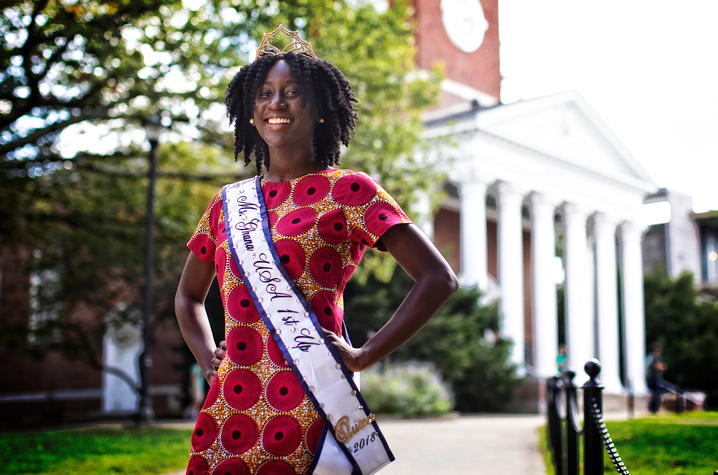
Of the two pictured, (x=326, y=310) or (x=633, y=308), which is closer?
(x=326, y=310)

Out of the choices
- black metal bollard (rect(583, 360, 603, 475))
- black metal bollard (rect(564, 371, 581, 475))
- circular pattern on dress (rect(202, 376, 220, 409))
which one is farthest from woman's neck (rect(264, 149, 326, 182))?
Answer: black metal bollard (rect(564, 371, 581, 475))

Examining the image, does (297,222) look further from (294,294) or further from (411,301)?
(411,301)

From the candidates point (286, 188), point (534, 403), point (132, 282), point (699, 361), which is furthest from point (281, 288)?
point (699, 361)

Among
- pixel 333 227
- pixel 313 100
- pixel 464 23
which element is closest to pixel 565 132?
pixel 464 23

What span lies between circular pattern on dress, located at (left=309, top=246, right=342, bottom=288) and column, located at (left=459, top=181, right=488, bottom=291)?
81.5 ft

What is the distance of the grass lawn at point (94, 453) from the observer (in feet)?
27.0

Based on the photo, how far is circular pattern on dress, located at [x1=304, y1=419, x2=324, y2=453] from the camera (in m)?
2.21

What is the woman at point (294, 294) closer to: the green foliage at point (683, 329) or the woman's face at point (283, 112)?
the woman's face at point (283, 112)

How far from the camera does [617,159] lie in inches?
1409

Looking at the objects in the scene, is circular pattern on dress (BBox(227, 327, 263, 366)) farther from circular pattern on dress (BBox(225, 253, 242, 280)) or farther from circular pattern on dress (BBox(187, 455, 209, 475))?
circular pattern on dress (BBox(187, 455, 209, 475))

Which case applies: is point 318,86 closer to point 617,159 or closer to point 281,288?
point 281,288

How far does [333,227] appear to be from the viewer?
236cm

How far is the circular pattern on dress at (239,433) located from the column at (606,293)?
1344 inches

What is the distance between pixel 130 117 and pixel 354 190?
39.6 feet
